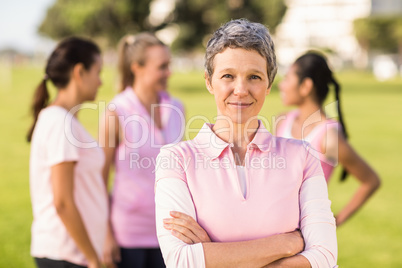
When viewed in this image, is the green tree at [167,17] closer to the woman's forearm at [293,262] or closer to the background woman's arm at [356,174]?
the background woman's arm at [356,174]

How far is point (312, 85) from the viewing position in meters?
3.91

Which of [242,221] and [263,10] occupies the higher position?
[263,10]

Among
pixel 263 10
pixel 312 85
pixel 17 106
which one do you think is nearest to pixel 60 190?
pixel 312 85

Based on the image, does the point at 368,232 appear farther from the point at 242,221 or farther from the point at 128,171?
the point at 242,221

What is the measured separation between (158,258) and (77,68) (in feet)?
4.94

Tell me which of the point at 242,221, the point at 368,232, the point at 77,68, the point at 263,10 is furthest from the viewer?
the point at 263,10

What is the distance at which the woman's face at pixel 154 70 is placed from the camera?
13.6 ft

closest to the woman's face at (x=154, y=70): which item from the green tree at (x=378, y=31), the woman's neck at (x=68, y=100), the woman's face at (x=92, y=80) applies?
the woman's face at (x=92, y=80)

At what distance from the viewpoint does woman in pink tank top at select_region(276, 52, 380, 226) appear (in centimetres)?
372

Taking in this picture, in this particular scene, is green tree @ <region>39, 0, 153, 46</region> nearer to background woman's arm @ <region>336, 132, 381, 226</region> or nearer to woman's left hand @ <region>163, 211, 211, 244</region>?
background woman's arm @ <region>336, 132, 381, 226</region>

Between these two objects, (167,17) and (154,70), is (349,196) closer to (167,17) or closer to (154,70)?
(154,70)

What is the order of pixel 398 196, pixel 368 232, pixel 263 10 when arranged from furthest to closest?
pixel 263 10
pixel 398 196
pixel 368 232

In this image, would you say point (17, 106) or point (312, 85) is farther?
point (17, 106)

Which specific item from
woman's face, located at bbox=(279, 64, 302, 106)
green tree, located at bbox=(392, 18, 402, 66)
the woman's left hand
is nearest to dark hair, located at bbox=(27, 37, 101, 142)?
woman's face, located at bbox=(279, 64, 302, 106)
